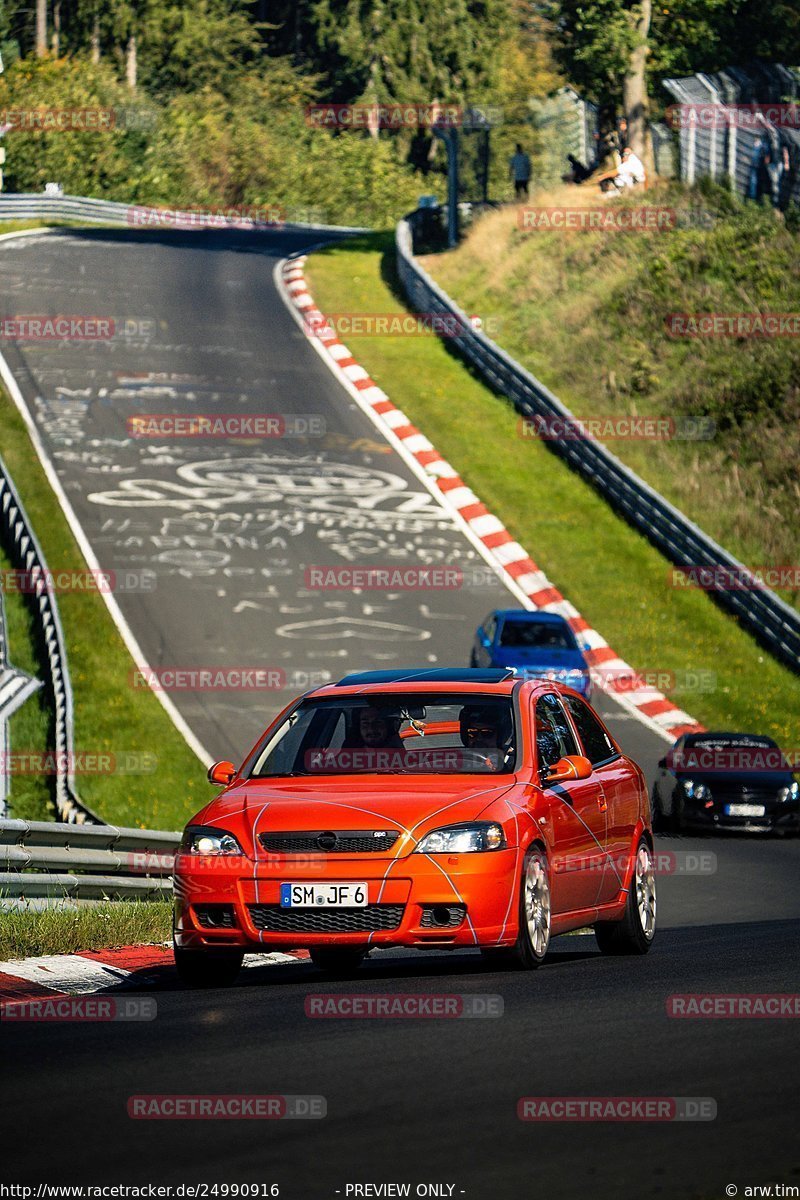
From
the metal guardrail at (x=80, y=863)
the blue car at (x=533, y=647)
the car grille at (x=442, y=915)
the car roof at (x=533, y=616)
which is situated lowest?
the blue car at (x=533, y=647)

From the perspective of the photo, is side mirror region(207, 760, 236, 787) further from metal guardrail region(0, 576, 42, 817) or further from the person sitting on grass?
the person sitting on grass

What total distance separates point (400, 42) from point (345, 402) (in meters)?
60.5

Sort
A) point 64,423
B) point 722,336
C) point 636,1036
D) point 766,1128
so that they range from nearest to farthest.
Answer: point 766,1128
point 636,1036
point 64,423
point 722,336

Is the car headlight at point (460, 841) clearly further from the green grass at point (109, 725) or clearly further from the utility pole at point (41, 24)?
the utility pole at point (41, 24)

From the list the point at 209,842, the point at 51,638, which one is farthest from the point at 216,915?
the point at 51,638

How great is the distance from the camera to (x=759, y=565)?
31500 millimetres

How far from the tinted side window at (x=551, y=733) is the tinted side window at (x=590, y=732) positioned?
16 cm

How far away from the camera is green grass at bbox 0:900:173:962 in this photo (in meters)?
10.5

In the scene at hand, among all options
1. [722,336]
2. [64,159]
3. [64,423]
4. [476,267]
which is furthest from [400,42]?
[64,423]

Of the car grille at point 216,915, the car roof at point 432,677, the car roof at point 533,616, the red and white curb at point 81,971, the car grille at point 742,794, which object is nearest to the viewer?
the red and white curb at point 81,971

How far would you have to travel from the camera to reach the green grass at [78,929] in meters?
10.5

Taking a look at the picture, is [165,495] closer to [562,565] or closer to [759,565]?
[562,565]

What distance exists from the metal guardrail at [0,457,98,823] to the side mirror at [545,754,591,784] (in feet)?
32.9

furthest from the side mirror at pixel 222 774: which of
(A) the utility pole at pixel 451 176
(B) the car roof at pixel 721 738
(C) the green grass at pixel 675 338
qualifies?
(A) the utility pole at pixel 451 176
